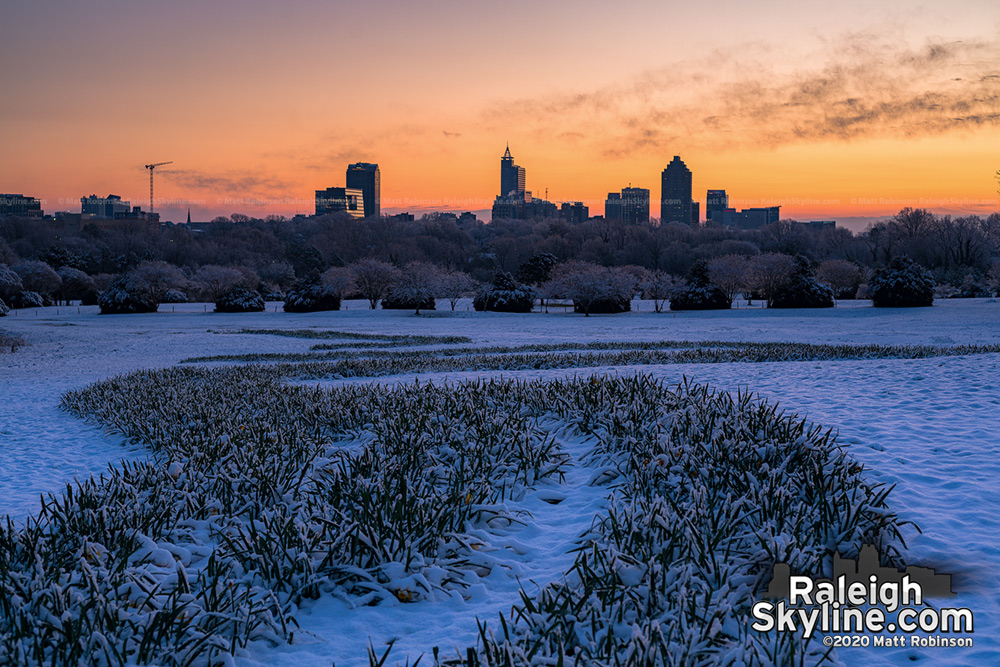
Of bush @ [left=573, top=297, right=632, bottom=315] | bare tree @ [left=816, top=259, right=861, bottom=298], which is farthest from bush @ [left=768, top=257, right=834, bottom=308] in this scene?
bare tree @ [left=816, top=259, right=861, bottom=298]

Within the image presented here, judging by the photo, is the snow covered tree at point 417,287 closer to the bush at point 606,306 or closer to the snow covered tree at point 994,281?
the bush at point 606,306

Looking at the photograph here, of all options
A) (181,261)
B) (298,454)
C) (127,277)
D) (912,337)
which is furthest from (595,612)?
(181,261)

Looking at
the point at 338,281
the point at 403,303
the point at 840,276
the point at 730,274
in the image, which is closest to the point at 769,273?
the point at 730,274

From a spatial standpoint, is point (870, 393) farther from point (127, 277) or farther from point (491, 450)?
point (127, 277)

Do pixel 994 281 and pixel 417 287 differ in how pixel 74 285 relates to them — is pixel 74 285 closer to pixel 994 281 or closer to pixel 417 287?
pixel 417 287

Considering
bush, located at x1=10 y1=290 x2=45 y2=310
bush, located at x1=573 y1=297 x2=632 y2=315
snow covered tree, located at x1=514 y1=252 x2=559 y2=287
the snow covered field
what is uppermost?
snow covered tree, located at x1=514 y1=252 x2=559 y2=287

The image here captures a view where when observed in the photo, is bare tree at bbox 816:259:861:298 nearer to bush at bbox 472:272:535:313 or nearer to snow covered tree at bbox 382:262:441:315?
bush at bbox 472:272:535:313
